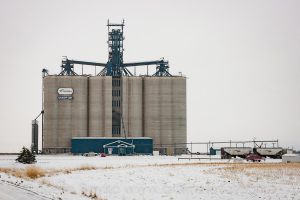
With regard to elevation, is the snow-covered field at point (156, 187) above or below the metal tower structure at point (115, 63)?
below

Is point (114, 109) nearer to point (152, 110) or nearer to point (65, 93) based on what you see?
point (152, 110)

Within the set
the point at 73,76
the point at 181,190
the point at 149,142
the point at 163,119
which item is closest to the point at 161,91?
the point at 163,119

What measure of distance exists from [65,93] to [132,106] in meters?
17.2

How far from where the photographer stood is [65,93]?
11944cm

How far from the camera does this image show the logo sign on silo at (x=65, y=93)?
11912cm

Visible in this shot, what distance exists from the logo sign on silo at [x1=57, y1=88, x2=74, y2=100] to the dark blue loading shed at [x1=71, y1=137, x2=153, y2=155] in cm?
1127

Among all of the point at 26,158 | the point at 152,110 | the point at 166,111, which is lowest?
the point at 26,158

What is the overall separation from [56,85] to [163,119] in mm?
28395

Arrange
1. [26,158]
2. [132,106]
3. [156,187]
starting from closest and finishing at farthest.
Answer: [156,187], [26,158], [132,106]

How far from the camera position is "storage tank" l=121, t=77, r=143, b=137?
396 feet

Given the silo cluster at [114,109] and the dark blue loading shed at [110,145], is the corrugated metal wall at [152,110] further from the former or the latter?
the dark blue loading shed at [110,145]

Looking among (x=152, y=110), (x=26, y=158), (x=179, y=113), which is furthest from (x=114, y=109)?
(x=26, y=158)

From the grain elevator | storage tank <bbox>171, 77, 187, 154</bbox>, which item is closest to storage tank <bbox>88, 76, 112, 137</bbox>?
the grain elevator

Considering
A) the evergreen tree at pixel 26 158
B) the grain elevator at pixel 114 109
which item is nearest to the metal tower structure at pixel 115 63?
the grain elevator at pixel 114 109
